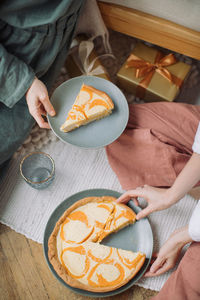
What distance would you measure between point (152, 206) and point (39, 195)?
1.41ft

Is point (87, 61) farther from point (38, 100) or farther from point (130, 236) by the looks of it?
point (130, 236)

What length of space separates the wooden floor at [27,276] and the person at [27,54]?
31 centimetres

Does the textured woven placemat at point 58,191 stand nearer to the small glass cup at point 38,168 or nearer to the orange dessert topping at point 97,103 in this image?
the small glass cup at point 38,168

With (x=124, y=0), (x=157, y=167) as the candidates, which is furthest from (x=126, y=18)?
(x=157, y=167)

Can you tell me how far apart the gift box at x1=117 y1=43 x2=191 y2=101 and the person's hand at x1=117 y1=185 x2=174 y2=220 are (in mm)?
382

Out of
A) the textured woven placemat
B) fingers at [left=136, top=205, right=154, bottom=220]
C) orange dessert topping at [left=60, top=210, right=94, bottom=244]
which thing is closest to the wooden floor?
the textured woven placemat

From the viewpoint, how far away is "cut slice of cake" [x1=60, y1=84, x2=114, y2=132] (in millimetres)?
960

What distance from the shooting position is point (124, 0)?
102 centimetres

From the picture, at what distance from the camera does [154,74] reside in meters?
1.18

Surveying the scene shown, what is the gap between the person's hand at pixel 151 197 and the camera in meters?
0.95

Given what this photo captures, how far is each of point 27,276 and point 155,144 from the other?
0.64 metres

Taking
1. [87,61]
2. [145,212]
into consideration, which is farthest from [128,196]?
[87,61]

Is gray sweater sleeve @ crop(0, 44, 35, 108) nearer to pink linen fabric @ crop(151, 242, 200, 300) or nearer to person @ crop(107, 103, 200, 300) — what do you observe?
person @ crop(107, 103, 200, 300)

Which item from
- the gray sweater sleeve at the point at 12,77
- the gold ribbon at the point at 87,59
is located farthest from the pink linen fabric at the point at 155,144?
the gray sweater sleeve at the point at 12,77
